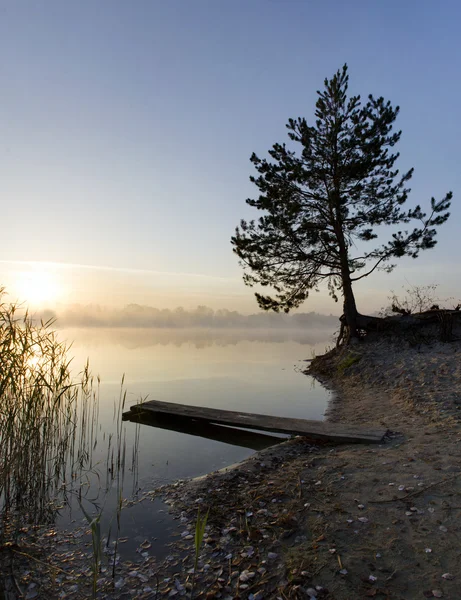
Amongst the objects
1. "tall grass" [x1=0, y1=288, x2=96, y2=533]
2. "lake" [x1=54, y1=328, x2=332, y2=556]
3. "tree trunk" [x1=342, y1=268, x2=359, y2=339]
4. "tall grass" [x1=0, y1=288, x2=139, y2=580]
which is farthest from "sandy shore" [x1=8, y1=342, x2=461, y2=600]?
"tree trunk" [x1=342, y1=268, x2=359, y2=339]

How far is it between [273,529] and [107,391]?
39.3 ft

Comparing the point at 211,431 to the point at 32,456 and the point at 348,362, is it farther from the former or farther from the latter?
the point at 348,362

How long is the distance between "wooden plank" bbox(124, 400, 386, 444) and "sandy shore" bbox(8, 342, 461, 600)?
256 mm

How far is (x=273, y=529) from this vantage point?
4621mm

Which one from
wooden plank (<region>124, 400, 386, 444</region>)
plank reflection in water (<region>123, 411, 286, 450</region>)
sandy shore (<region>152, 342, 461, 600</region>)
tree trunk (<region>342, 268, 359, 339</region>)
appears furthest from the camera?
tree trunk (<region>342, 268, 359, 339</region>)

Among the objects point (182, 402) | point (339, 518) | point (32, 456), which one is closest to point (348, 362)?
point (182, 402)

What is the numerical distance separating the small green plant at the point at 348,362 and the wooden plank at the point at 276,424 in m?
7.95

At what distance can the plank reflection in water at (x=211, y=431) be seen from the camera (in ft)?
30.7

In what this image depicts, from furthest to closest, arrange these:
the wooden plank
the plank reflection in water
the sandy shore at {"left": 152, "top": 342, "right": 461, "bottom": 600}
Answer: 1. the plank reflection in water
2. the wooden plank
3. the sandy shore at {"left": 152, "top": 342, "right": 461, "bottom": 600}

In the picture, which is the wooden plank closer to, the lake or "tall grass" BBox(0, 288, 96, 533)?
the lake

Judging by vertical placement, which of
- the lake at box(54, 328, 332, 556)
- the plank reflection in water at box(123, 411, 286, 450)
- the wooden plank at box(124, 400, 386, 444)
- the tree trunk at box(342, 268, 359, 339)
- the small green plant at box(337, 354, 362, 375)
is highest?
the tree trunk at box(342, 268, 359, 339)

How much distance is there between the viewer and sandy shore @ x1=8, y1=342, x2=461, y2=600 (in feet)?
12.1

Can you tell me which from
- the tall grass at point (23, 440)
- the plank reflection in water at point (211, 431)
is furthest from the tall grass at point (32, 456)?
the plank reflection in water at point (211, 431)

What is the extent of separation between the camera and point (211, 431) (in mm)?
10430
